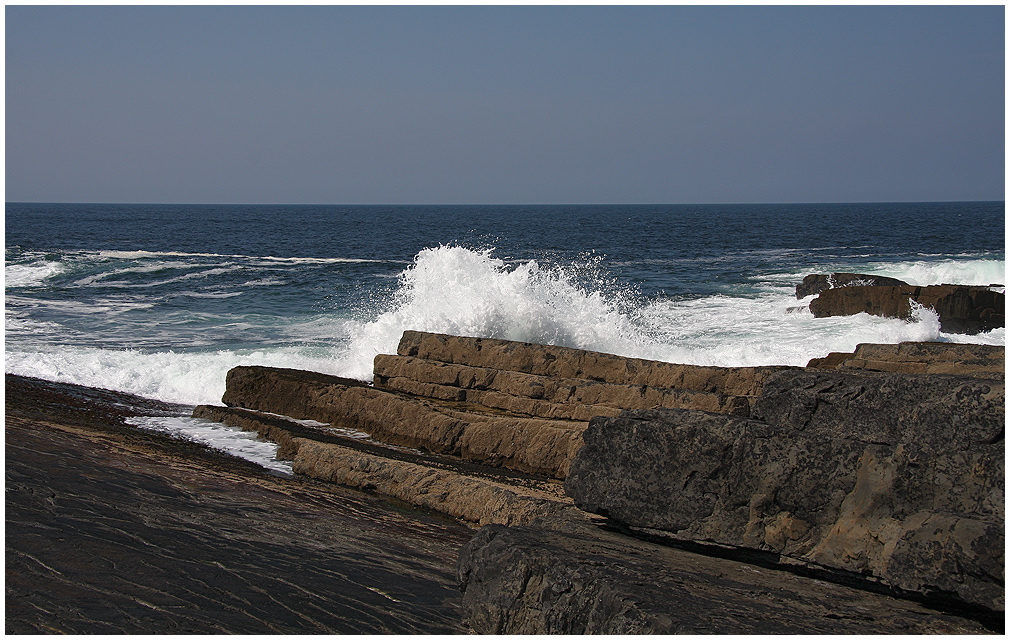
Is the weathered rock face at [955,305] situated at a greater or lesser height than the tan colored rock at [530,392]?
greater

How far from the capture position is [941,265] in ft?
73.6

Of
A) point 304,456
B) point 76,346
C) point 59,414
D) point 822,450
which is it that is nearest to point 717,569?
point 822,450

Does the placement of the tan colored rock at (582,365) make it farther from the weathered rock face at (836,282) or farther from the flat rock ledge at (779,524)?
the weathered rock face at (836,282)

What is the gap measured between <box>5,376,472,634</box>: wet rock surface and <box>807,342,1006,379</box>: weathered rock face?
4072 millimetres

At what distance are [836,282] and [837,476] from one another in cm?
1478

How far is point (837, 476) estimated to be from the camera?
3221 mm

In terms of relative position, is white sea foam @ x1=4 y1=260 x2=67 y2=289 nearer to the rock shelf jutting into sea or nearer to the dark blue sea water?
the dark blue sea water

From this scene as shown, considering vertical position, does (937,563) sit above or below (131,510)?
above

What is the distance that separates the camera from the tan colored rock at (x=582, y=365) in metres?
6.80

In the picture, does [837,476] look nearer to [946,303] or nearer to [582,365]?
[582,365]

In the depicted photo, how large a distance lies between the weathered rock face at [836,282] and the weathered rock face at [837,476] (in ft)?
47.1

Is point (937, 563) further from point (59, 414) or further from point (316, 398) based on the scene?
point (59, 414)

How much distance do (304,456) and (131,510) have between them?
175 centimetres

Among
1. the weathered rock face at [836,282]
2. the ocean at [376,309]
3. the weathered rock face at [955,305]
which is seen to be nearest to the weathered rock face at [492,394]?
the ocean at [376,309]
